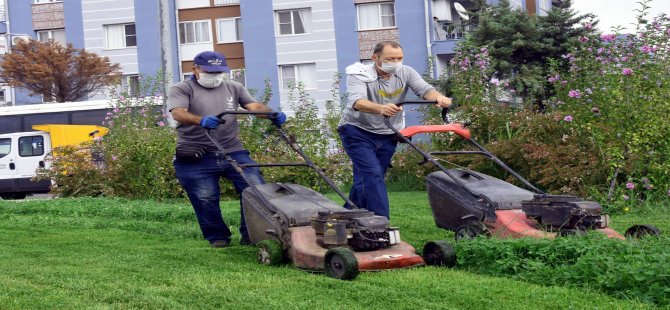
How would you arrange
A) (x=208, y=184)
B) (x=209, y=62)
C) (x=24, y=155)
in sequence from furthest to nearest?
(x=24, y=155) → (x=208, y=184) → (x=209, y=62)

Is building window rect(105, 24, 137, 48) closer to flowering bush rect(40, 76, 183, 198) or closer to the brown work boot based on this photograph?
flowering bush rect(40, 76, 183, 198)

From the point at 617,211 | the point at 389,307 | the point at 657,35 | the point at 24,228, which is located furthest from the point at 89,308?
the point at 657,35

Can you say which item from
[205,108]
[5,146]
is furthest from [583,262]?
[5,146]

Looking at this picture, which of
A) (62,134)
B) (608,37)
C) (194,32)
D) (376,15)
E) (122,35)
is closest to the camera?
(608,37)

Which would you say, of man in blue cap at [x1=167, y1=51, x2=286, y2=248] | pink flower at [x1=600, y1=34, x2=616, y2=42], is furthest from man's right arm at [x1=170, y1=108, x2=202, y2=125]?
pink flower at [x1=600, y1=34, x2=616, y2=42]

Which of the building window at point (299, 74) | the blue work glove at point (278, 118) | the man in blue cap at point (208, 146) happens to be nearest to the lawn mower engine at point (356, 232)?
the blue work glove at point (278, 118)

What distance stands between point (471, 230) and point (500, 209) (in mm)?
275

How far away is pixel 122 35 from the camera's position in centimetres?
4216

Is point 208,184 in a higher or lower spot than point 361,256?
higher

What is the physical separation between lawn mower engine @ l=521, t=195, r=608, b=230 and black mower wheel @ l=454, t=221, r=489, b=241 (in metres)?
0.40

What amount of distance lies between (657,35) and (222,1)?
30447 mm

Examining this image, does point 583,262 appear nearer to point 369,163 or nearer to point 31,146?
point 369,163

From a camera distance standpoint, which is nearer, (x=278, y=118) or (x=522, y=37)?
(x=278, y=118)

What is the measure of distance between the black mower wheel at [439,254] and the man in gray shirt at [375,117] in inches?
40.7
